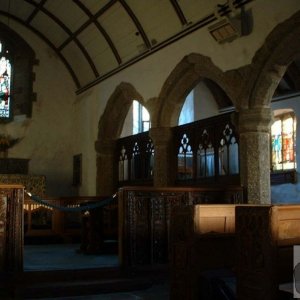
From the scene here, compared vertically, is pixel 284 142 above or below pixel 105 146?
above

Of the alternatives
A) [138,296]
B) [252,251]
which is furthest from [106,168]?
[252,251]

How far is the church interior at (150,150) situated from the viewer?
4.19 meters

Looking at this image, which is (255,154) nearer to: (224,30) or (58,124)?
(224,30)

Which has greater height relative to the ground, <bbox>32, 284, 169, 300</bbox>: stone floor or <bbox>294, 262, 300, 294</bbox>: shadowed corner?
<bbox>294, 262, 300, 294</bbox>: shadowed corner

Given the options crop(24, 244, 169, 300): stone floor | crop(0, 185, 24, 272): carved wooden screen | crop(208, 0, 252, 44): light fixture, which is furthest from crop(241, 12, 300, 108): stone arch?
crop(0, 185, 24, 272): carved wooden screen

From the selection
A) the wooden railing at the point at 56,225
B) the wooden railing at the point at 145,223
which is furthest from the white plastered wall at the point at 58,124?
the wooden railing at the point at 145,223

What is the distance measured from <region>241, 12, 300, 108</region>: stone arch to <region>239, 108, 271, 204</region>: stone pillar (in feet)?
0.53

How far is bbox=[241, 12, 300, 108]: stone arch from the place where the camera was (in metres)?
6.18

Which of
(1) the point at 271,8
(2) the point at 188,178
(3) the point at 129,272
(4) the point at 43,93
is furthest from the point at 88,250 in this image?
(4) the point at 43,93

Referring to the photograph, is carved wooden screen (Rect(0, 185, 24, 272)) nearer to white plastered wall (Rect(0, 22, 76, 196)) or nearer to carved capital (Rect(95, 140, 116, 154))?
carved capital (Rect(95, 140, 116, 154))

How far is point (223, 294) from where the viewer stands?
12.9ft

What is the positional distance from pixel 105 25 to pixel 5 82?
143 inches

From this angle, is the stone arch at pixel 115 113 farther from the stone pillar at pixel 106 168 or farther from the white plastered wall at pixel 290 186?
the white plastered wall at pixel 290 186

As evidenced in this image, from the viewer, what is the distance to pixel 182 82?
8.36 metres
